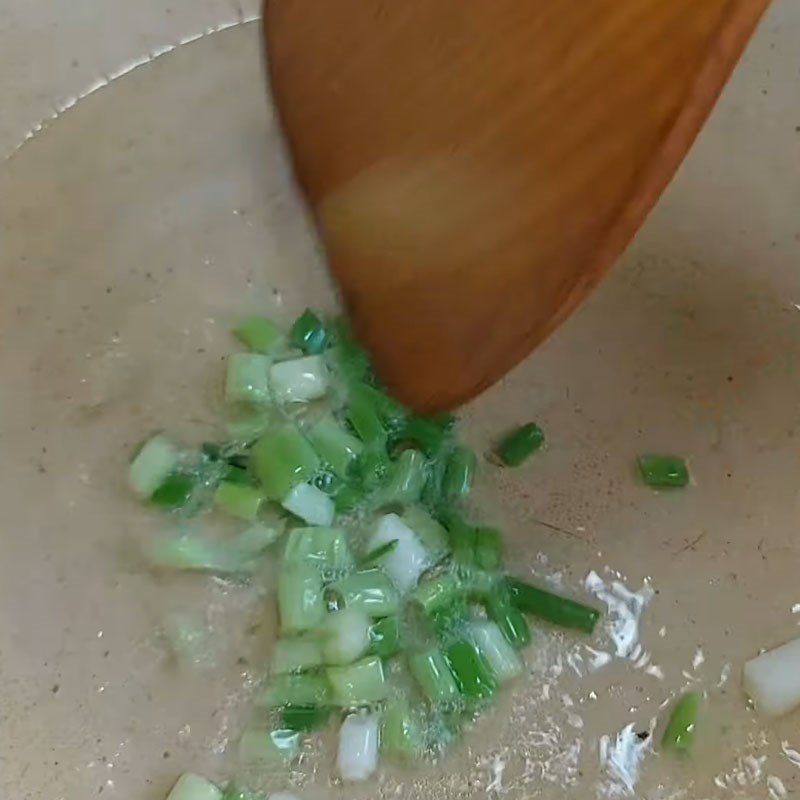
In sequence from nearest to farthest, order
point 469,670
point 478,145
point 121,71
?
point 478,145 → point 469,670 → point 121,71

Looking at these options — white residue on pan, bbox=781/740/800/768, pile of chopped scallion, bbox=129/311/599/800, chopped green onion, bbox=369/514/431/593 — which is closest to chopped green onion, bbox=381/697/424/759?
pile of chopped scallion, bbox=129/311/599/800

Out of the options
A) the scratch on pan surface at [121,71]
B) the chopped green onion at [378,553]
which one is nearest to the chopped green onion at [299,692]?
the chopped green onion at [378,553]

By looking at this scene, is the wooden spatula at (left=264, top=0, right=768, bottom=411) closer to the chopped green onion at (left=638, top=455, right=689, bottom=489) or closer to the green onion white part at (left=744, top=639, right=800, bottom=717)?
the chopped green onion at (left=638, top=455, right=689, bottom=489)

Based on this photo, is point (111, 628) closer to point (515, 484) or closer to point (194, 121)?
point (515, 484)

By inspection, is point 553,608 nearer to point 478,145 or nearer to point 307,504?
point 307,504

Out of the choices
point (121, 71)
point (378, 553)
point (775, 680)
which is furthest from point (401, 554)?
point (121, 71)
